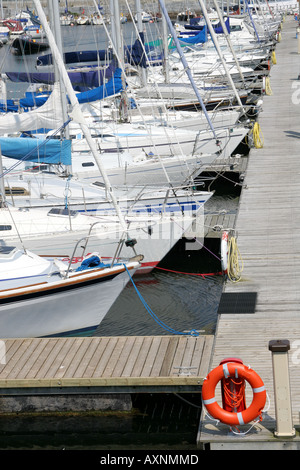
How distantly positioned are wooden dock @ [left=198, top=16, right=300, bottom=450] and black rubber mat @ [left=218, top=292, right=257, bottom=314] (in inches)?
3.2

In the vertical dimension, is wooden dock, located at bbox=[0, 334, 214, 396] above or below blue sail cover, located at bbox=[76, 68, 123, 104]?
below

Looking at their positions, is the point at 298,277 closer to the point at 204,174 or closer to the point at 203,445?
the point at 203,445

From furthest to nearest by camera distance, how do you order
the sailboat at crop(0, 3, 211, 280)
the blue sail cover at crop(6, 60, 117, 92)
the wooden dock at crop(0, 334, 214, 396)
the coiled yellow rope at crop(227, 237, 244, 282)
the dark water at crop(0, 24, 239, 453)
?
the blue sail cover at crop(6, 60, 117, 92) → the sailboat at crop(0, 3, 211, 280) → the coiled yellow rope at crop(227, 237, 244, 282) → the dark water at crop(0, 24, 239, 453) → the wooden dock at crop(0, 334, 214, 396)

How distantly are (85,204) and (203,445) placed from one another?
34.3 feet

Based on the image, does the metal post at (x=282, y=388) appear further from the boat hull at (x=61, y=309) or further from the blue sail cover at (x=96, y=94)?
the blue sail cover at (x=96, y=94)

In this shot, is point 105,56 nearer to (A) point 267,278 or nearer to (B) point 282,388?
(A) point 267,278

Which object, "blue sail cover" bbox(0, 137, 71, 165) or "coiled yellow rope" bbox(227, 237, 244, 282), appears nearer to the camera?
"coiled yellow rope" bbox(227, 237, 244, 282)

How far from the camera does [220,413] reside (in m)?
9.20

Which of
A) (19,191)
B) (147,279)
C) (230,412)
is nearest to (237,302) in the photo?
(230,412)

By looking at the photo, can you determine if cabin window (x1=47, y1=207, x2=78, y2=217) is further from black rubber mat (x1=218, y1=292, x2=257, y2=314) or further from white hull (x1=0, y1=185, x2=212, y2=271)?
black rubber mat (x1=218, y1=292, x2=257, y2=314)

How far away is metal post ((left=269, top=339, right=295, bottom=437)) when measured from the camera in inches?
347

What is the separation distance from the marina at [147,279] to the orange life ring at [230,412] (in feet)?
0.08

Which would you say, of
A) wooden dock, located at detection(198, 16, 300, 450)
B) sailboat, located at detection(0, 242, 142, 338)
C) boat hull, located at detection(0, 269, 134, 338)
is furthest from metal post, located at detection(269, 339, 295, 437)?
boat hull, located at detection(0, 269, 134, 338)
